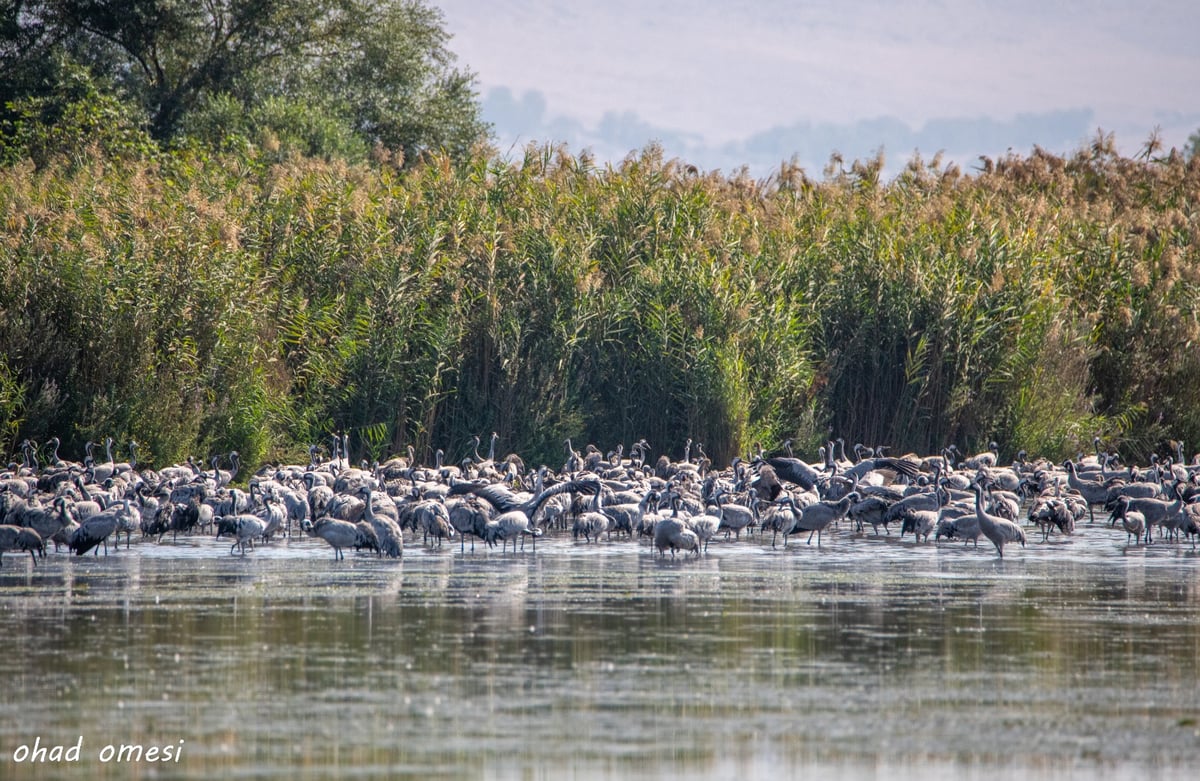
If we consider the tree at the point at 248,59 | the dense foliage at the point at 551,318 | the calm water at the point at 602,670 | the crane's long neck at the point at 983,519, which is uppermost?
the tree at the point at 248,59

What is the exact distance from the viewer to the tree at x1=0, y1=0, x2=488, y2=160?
135 feet

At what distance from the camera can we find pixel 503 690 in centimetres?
829

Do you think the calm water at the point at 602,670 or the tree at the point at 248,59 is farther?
the tree at the point at 248,59

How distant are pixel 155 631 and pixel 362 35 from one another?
37.8 meters

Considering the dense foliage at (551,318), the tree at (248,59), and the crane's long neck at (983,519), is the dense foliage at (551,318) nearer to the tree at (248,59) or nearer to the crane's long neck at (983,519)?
the crane's long neck at (983,519)

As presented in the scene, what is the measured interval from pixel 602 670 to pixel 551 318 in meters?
14.1

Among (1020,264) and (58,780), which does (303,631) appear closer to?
(58,780)

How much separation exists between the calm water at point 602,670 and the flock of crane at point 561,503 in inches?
46.5

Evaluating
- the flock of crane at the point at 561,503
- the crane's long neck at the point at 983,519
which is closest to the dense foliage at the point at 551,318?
the flock of crane at the point at 561,503

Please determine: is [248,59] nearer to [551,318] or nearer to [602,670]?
[551,318]

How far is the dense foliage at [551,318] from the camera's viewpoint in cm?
2064

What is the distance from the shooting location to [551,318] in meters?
22.7

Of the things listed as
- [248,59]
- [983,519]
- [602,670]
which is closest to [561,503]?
[983,519]

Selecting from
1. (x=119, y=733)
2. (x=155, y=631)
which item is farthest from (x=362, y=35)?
(x=119, y=733)
